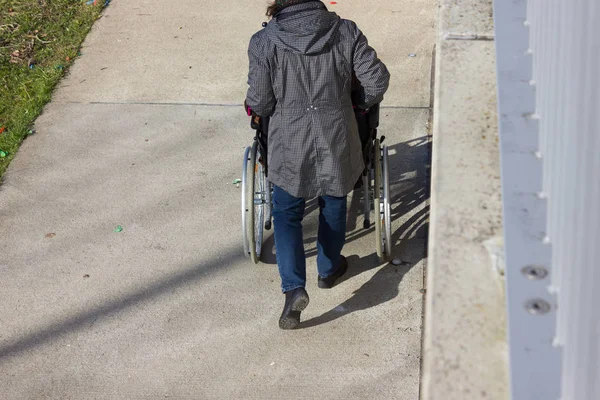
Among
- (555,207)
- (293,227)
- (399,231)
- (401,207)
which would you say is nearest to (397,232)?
(399,231)

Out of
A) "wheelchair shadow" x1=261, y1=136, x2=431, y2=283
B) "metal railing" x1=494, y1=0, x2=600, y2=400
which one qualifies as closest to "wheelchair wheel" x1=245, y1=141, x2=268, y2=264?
"wheelchair shadow" x1=261, y1=136, x2=431, y2=283

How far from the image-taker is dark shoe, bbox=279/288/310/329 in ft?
13.1

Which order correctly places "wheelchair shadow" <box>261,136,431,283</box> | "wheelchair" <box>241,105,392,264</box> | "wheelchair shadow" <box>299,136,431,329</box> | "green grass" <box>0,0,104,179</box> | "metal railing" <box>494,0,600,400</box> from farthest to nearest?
1. "green grass" <box>0,0,104,179</box>
2. "wheelchair shadow" <box>261,136,431,283</box>
3. "wheelchair shadow" <box>299,136,431,329</box>
4. "wheelchair" <box>241,105,392,264</box>
5. "metal railing" <box>494,0,600,400</box>

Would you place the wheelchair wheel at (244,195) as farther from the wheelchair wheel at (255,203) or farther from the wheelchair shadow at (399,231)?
the wheelchair shadow at (399,231)

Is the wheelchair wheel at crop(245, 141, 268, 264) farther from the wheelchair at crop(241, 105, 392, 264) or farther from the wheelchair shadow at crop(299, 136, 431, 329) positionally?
the wheelchair shadow at crop(299, 136, 431, 329)

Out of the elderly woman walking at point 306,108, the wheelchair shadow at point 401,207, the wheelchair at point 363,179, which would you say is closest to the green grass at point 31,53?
the wheelchair at point 363,179

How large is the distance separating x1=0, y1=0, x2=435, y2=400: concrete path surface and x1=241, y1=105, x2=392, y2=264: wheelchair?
0.30m

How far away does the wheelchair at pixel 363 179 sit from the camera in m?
4.13

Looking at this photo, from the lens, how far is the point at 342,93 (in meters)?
3.75

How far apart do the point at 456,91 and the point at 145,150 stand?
3.29 m

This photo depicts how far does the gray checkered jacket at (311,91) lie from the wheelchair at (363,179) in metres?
0.19

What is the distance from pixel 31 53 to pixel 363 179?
3.93 m

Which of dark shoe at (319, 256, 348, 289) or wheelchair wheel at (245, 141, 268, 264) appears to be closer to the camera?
wheelchair wheel at (245, 141, 268, 264)

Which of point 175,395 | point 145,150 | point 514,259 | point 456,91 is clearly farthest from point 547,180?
point 145,150
